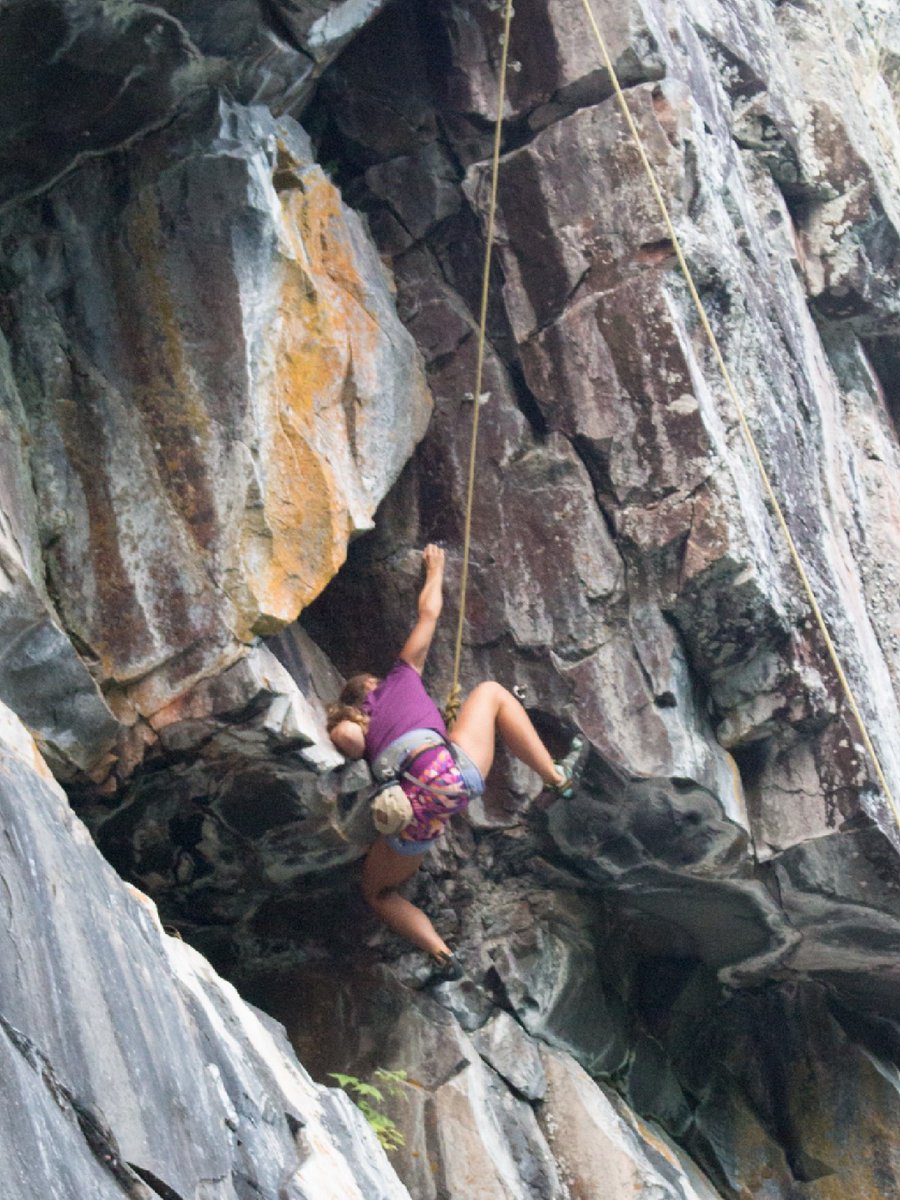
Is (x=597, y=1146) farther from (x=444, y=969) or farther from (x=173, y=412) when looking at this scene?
(x=173, y=412)

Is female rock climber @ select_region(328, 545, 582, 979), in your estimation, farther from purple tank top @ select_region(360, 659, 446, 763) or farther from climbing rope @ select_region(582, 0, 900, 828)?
climbing rope @ select_region(582, 0, 900, 828)

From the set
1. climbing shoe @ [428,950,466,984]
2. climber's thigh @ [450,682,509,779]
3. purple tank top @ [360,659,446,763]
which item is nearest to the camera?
purple tank top @ [360,659,446,763]

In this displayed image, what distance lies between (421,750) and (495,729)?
0.59m

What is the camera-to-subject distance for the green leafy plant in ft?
22.4

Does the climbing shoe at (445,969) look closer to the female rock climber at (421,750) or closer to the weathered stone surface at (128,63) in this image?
the female rock climber at (421,750)

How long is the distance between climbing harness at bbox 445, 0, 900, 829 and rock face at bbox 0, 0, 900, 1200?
0.27 ft

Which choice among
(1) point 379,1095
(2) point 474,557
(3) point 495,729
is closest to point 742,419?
(2) point 474,557

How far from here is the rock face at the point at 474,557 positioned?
6.64 meters

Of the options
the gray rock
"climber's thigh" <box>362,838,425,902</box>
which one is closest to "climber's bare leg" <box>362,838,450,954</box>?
"climber's thigh" <box>362,838,425,902</box>

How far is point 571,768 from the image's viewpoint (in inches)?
292

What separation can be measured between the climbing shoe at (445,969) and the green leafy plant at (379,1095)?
0.47 m

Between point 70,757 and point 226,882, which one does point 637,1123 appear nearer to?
point 226,882

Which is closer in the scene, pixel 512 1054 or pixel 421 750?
pixel 421 750

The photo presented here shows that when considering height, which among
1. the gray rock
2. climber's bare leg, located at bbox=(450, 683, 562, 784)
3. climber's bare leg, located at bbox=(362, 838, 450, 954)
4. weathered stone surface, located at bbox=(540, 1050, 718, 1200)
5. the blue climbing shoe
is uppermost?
climber's bare leg, located at bbox=(450, 683, 562, 784)
